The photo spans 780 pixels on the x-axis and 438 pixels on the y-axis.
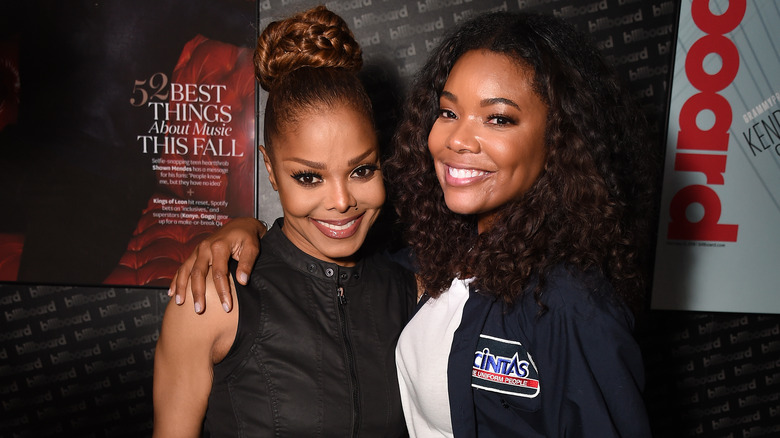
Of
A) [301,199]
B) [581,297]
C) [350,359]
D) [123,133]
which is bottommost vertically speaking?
[350,359]

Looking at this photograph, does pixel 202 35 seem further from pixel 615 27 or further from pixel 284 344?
pixel 615 27

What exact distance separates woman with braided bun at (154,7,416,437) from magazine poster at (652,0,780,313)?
5.13 ft

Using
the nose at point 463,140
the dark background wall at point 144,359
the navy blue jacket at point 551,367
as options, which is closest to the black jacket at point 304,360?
the navy blue jacket at point 551,367

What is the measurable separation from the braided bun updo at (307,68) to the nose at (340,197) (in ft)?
0.61

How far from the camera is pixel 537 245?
129 centimetres

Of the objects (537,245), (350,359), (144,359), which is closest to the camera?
(537,245)

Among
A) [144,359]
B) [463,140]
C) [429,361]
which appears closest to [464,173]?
[463,140]

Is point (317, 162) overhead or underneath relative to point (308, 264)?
overhead

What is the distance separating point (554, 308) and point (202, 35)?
5.82 ft

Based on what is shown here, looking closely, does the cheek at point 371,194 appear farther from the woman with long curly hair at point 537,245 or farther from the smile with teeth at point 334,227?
the woman with long curly hair at point 537,245

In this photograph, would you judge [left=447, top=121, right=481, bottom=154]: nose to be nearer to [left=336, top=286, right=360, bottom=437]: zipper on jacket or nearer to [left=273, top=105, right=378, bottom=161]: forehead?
[left=273, top=105, right=378, bottom=161]: forehead

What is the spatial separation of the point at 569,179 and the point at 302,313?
74 centimetres

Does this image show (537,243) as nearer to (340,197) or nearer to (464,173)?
(464,173)

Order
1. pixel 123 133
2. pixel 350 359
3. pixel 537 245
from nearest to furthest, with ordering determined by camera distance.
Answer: pixel 537 245 → pixel 350 359 → pixel 123 133
